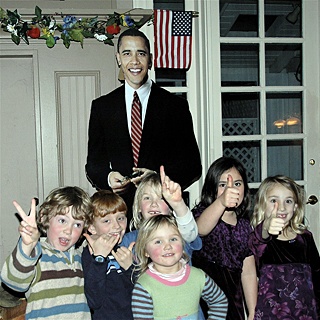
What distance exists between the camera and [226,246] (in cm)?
281

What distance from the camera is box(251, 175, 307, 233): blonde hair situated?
9.53ft

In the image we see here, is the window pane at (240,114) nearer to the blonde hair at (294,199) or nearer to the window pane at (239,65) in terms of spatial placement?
the window pane at (239,65)

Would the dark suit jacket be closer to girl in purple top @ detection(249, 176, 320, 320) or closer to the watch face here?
girl in purple top @ detection(249, 176, 320, 320)

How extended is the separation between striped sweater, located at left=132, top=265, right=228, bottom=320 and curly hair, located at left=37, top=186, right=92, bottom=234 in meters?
0.42

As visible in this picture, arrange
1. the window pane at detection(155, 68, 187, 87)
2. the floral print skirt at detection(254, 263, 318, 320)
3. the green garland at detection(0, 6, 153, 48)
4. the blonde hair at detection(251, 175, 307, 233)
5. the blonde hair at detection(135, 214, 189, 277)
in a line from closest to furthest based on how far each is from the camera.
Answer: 1. the blonde hair at detection(135, 214, 189, 277)
2. the floral print skirt at detection(254, 263, 318, 320)
3. the blonde hair at detection(251, 175, 307, 233)
4. the green garland at detection(0, 6, 153, 48)
5. the window pane at detection(155, 68, 187, 87)

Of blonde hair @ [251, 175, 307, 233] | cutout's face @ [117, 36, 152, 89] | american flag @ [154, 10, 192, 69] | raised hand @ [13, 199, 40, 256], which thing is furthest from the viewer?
american flag @ [154, 10, 192, 69]

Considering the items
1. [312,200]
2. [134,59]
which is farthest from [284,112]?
[134,59]

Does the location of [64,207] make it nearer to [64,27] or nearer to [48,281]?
[48,281]

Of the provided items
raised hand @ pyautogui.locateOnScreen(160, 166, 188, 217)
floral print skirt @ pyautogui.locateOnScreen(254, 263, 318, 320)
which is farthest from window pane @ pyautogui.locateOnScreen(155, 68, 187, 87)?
floral print skirt @ pyautogui.locateOnScreen(254, 263, 318, 320)

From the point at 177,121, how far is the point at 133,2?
3.00ft

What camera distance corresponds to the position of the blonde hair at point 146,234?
247 centimetres

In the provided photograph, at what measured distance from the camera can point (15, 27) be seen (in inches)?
129

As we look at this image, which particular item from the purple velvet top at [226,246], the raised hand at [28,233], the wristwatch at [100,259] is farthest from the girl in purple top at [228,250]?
the raised hand at [28,233]

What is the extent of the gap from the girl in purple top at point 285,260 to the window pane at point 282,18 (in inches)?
61.2
